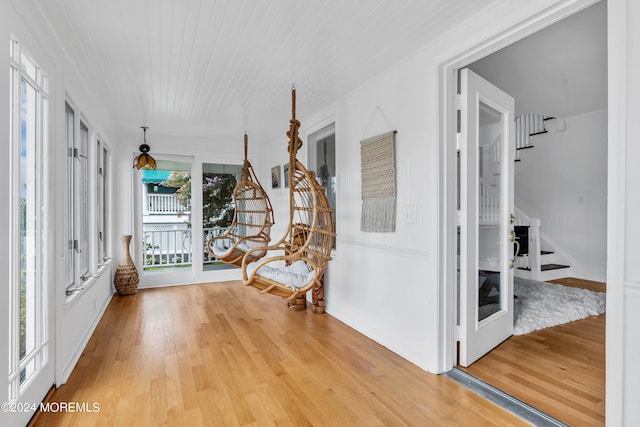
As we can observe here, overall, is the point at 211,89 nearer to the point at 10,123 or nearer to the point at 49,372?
the point at 10,123

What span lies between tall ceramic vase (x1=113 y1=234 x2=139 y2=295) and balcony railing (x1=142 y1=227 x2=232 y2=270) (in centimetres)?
43

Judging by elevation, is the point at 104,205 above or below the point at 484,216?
above

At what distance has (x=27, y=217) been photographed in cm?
184

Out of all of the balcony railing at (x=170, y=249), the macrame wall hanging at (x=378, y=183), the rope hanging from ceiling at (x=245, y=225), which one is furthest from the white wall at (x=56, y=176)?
the balcony railing at (x=170, y=249)

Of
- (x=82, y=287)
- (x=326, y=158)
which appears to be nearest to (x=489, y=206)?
(x=326, y=158)

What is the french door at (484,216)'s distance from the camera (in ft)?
7.93

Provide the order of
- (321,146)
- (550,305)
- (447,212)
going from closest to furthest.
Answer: (447,212) → (550,305) → (321,146)

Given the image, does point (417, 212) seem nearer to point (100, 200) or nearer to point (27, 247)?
point (27, 247)

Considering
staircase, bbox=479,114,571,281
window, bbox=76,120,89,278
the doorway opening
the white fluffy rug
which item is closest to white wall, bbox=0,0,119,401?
window, bbox=76,120,89,278

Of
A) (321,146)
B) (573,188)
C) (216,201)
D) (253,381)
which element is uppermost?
(321,146)

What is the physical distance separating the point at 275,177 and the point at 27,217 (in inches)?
149

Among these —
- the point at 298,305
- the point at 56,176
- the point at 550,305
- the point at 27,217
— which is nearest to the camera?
the point at 27,217
